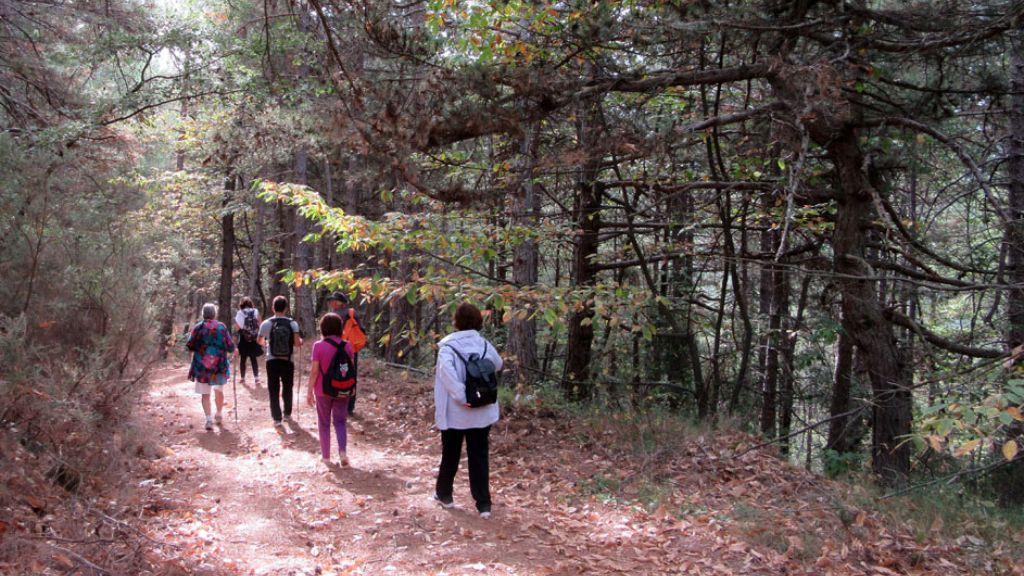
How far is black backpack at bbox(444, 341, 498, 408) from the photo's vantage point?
5.61 m

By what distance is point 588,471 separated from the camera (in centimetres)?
779

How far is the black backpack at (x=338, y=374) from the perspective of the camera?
286 inches

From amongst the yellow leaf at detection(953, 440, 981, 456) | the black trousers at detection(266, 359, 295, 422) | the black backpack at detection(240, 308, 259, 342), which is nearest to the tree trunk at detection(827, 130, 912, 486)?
the yellow leaf at detection(953, 440, 981, 456)

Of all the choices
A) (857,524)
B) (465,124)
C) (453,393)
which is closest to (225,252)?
(465,124)

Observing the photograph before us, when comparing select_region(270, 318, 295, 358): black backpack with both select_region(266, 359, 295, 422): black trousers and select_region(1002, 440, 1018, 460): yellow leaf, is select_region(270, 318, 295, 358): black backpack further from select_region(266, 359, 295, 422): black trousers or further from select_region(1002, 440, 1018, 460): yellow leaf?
select_region(1002, 440, 1018, 460): yellow leaf

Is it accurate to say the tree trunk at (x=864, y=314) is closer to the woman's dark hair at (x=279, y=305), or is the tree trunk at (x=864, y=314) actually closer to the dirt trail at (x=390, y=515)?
the dirt trail at (x=390, y=515)

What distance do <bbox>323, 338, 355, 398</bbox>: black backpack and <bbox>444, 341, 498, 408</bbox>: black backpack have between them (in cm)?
207

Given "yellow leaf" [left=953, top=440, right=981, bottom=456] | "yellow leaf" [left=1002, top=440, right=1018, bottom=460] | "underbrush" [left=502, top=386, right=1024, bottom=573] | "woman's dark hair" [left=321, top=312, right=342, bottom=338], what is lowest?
"underbrush" [left=502, top=386, right=1024, bottom=573]

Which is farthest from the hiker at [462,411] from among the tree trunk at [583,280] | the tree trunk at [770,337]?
the tree trunk at [770,337]

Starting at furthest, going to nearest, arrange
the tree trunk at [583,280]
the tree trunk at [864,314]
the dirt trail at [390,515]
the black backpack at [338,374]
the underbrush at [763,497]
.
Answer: the tree trunk at [583,280] < the tree trunk at [864,314] < the black backpack at [338,374] < the underbrush at [763,497] < the dirt trail at [390,515]

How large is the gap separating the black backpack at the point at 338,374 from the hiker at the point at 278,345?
205 centimetres

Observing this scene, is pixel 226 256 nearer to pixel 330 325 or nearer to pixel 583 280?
pixel 583 280

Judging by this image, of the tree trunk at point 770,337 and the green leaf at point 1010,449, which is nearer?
the green leaf at point 1010,449

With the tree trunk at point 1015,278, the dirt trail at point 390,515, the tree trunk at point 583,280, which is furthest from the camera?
the tree trunk at point 583,280
